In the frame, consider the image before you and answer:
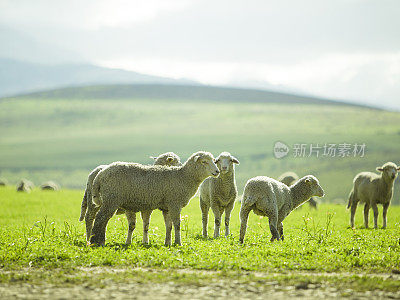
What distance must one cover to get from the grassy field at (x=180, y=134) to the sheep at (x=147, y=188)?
62.9 metres

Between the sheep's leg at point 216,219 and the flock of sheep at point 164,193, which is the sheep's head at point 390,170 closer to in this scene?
the flock of sheep at point 164,193

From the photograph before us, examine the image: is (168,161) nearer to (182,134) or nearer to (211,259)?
(211,259)

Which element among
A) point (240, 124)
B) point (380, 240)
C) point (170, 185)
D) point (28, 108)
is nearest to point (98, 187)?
point (170, 185)

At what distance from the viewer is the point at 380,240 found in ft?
49.1

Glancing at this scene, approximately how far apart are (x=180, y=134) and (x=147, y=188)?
140 meters

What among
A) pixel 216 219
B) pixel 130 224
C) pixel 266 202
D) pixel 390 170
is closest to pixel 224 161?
pixel 266 202

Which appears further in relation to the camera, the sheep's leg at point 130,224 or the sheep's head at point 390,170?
the sheep's head at point 390,170

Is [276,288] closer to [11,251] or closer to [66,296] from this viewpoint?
[66,296]

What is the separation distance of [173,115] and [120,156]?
188 feet

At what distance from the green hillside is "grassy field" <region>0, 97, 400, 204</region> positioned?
255 millimetres

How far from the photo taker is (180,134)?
154 metres

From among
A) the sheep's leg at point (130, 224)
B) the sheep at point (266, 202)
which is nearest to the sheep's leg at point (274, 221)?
the sheep at point (266, 202)

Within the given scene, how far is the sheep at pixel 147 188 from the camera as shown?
1297 cm

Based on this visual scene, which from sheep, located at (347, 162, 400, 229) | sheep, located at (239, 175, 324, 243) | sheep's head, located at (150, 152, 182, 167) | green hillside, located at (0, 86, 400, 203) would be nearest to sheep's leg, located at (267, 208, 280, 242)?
sheep, located at (239, 175, 324, 243)
